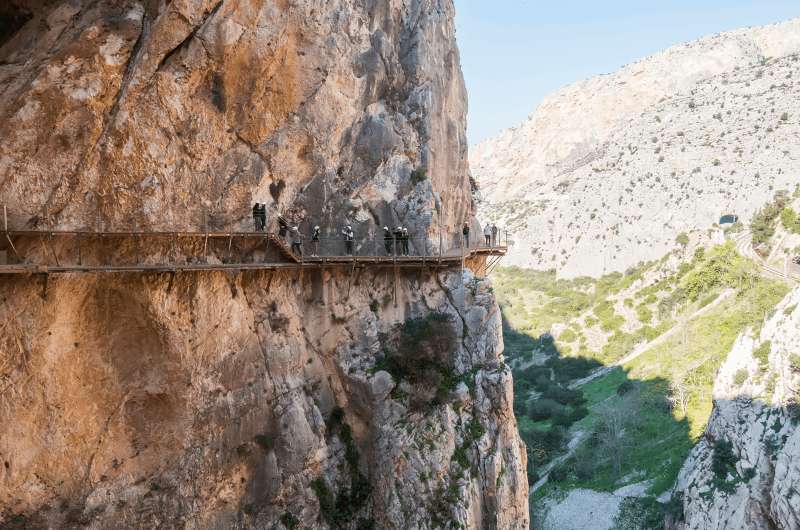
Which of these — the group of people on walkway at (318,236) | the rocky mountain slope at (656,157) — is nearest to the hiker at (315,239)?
the group of people on walkway at (318,236)

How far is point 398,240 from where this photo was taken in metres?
23.7

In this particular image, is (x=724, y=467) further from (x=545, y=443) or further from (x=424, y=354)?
(x=424, y=354)

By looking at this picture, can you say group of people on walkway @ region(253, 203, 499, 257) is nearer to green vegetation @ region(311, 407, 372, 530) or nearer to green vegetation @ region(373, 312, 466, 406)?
green vegetation @ region(373, 312, 466, 406)

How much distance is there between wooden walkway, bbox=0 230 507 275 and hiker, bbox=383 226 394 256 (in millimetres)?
243

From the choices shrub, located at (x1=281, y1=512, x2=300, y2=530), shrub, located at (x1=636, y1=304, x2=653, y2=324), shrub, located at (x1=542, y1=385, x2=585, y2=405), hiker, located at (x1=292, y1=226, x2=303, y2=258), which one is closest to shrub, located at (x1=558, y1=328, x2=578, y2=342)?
shrub, located at (x1=636, y1=304, x2=653, y2=324)

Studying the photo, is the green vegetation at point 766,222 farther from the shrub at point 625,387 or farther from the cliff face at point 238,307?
the cliff face at point 238,307

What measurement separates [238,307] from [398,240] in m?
7.49

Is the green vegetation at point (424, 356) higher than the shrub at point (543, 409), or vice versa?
the green vegetation at point (424, 356)

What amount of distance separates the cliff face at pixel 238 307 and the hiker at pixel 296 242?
0.91 metres

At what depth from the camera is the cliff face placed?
15156mm

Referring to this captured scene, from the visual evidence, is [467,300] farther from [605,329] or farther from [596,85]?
[596,85]

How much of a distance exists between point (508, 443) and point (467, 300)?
240 inches

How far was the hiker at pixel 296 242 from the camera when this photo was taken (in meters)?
20.6

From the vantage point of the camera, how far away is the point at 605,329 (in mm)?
70250
